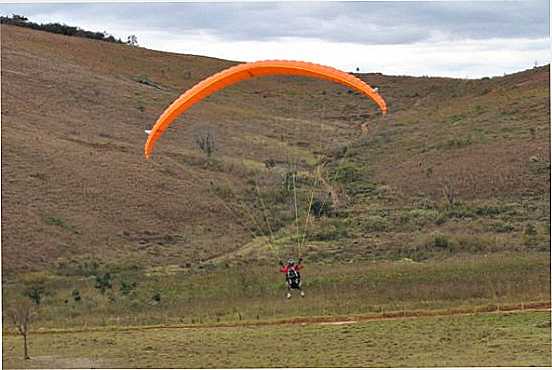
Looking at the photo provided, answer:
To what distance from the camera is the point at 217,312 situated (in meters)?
28.4

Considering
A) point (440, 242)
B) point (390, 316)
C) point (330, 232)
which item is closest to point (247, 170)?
→ point (330, 232)

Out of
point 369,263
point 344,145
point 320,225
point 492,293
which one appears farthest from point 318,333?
point 344,145

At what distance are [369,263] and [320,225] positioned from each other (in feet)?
19.2

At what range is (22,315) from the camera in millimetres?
28500

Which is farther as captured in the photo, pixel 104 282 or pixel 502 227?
pixel 502 227

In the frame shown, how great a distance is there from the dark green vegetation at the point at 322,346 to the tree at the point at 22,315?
17.4 inches

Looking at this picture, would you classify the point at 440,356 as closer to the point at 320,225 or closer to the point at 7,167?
the point at 320,225

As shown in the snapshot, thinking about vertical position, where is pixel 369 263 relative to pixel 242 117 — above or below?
below

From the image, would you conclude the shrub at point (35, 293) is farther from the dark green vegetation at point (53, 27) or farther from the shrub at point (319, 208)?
the dark green vegetation at point (53, 27)

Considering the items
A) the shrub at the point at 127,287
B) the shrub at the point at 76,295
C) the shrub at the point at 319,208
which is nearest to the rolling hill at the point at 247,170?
the shrub at the point at 319,208

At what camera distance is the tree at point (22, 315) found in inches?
1047

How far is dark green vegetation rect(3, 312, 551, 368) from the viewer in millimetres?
22062

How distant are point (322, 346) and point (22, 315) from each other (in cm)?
877

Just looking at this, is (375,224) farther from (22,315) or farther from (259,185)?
(22,315)
